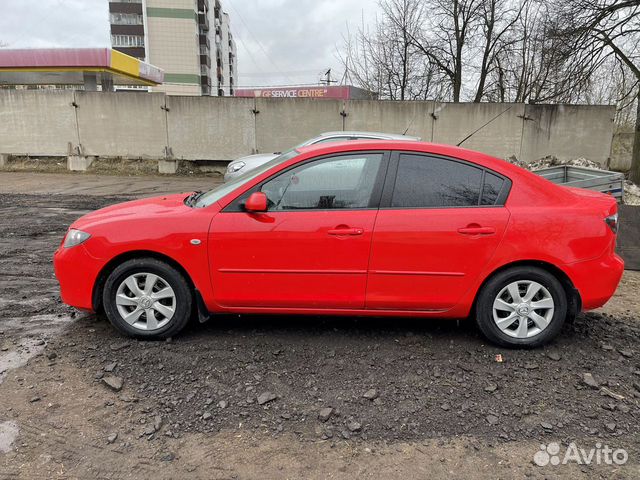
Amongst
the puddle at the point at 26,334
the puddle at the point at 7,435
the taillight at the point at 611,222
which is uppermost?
the taillight at the point at 611,222

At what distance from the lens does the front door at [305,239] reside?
3.55m

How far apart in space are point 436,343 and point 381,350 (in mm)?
486

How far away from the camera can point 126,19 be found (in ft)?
204

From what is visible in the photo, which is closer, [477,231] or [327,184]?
[477,231]

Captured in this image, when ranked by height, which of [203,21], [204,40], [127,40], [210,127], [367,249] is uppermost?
[203,21]

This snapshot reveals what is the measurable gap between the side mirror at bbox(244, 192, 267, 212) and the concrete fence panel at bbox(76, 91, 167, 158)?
1546cm

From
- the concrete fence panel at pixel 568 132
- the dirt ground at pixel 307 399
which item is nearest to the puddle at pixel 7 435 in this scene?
the dirt ground at pixel 307 399

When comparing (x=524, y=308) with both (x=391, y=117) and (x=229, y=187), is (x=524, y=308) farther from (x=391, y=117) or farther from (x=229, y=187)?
(x=391, y=117)

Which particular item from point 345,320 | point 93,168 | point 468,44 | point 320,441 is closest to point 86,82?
point 93,168

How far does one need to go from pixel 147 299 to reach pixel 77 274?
0.59 m

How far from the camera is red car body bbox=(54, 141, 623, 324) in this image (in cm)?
352

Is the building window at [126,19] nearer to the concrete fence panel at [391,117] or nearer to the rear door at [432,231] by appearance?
the concrete fence panel at [391,117]

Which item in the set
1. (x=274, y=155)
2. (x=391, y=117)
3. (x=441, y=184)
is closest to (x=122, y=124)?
(x=391, y=117)

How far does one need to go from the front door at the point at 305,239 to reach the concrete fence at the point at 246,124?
1436 centimetres
